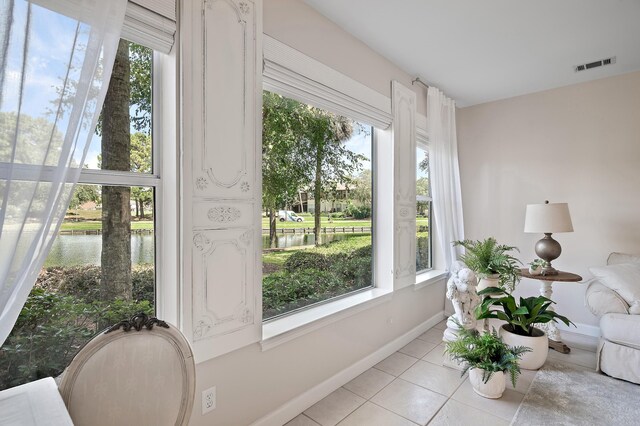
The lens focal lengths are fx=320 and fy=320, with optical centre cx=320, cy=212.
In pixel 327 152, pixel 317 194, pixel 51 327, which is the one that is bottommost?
pixel 51 327

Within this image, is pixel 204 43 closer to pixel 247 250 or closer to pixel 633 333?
pixel 247 250

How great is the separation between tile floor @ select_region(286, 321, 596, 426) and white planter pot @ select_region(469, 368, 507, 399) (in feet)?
0.13

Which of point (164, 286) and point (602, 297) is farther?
point (602, 297)

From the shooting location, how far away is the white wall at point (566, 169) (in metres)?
3.29

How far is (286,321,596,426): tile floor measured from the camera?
2010 mm

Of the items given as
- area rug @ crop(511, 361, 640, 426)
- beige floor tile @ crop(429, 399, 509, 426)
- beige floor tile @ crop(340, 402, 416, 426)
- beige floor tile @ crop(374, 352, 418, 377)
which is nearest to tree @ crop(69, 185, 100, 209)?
beige floor tile @ crop(340, 402, 416, 426)

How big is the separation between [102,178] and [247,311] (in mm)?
966

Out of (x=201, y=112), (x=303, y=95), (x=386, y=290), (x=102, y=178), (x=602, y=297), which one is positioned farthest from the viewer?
(x=386, y=290)

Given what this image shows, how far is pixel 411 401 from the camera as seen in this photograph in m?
2.21

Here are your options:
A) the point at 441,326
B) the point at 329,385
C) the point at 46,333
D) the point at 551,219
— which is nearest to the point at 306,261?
the point at 329,385

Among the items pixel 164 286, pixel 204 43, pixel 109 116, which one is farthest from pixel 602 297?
pixel 109 116

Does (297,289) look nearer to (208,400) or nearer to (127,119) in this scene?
(208,400)

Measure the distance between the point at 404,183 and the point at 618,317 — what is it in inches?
76.7

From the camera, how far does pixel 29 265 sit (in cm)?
103
